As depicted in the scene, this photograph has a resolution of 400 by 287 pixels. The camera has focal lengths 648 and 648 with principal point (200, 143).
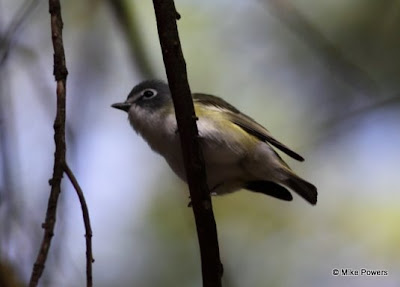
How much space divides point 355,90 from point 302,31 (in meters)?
0.45

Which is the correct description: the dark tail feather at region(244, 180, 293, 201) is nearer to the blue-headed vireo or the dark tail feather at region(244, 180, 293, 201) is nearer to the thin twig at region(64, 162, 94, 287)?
the blue-headed vireo

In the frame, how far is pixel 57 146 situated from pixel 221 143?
96cm

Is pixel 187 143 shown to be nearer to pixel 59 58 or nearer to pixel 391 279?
pixel 59 58

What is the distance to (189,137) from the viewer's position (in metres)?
1.80

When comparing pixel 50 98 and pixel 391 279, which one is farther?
pixel 391 279

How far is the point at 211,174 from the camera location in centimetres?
267

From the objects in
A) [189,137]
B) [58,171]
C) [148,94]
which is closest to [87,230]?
[58,171]

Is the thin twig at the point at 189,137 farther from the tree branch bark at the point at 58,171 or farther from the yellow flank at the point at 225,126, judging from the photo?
the yellow flank at the point at 225,126

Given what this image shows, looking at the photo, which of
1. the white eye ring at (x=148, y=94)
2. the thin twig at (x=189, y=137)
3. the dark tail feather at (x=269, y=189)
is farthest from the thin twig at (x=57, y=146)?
the dark tail feather at (x=269, y=189)

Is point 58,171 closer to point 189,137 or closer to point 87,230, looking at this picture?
point 87,230

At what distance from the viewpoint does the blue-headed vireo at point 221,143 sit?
257 centimetres

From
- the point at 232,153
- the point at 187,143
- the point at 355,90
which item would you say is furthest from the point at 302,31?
the point at 187,143

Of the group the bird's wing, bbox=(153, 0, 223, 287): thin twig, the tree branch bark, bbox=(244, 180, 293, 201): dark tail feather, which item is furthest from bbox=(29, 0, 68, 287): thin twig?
bbox=(244, 180, 293, 201): dark tail feather

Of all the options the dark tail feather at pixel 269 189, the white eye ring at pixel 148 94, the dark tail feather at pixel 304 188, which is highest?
the white eye ring at pixel 148 94
